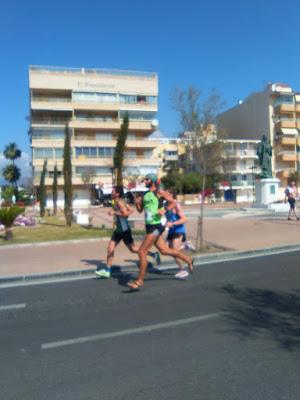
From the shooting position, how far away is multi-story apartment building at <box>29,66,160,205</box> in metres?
62.1

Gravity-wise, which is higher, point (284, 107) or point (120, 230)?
point (284, 107)

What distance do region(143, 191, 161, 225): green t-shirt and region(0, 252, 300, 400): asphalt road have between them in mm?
1120

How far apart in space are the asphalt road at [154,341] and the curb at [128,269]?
0.86 metres

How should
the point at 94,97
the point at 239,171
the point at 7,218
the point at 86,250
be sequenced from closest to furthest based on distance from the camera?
the point at 86,250, the point at 7,218, the point at 94,97, the point at 239,171

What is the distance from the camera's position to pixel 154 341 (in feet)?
15.4

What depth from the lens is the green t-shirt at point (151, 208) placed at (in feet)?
23.9

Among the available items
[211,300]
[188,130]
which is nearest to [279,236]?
[211,300]

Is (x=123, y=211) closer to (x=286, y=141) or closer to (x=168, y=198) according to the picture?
(x=168, y=198)

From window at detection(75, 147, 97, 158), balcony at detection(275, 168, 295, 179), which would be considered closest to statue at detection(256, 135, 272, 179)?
window at detection(75, 147, 97, 158)

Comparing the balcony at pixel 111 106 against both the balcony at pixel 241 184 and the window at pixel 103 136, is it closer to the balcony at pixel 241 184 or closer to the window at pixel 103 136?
the window at pixel 103 136

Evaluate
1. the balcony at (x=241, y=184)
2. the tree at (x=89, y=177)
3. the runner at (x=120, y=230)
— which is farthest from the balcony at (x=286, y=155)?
the runner at (x=120, y=230)

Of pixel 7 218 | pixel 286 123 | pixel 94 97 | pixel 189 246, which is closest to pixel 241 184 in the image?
pixel 286 123

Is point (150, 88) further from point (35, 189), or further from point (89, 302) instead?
point (89, 302)

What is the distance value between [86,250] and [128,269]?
287 cm
